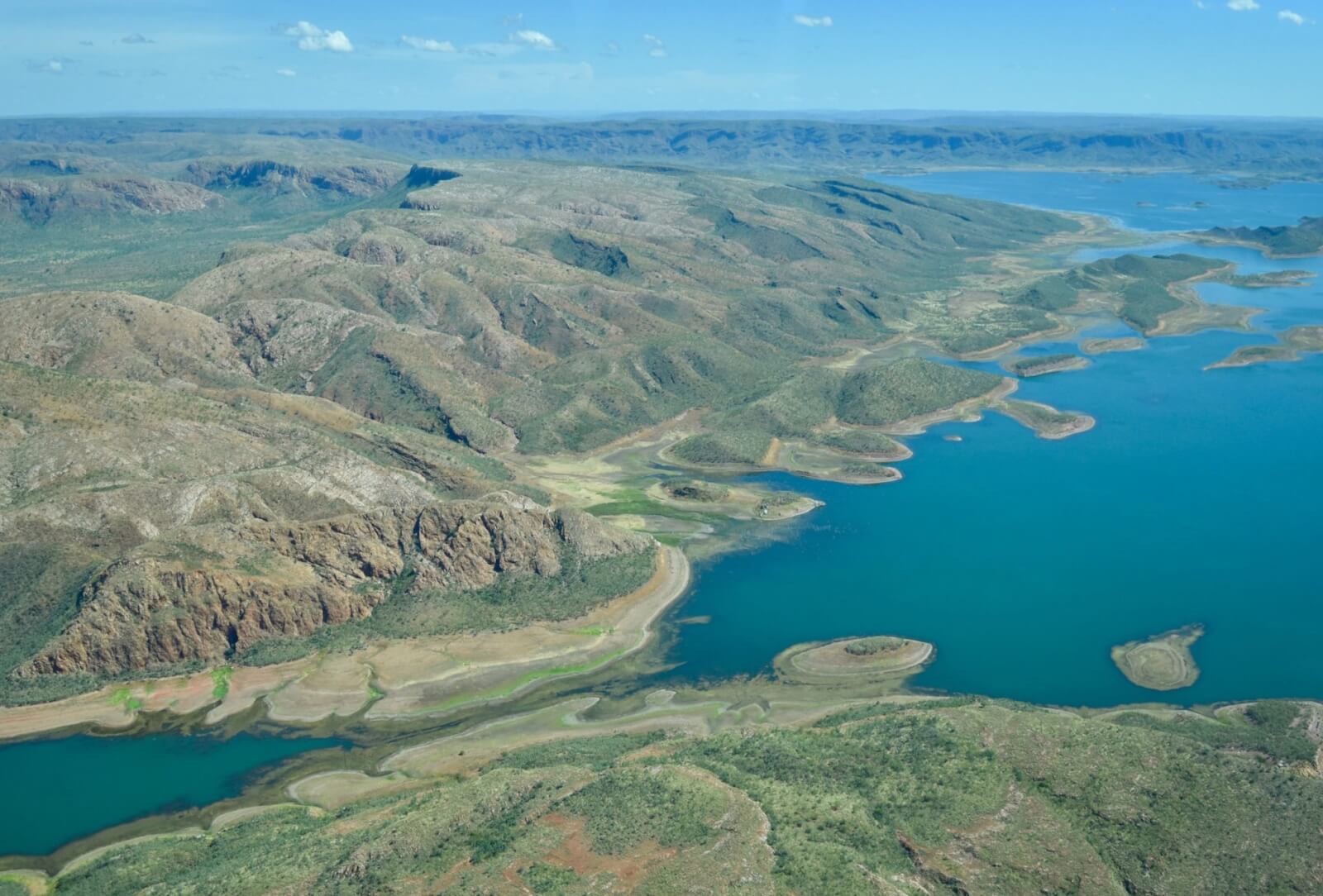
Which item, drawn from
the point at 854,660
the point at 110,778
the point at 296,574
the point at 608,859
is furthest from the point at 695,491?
the point at 608,859

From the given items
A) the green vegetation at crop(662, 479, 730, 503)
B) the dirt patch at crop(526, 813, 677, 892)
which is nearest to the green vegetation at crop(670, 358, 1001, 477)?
the green vegetation at crop(662, 479, 730, 503)

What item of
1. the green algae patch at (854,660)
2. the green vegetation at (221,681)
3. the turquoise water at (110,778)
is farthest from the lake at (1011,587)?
the green vegetation at (221,681)

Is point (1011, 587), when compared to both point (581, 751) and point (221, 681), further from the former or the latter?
point (221, 681)

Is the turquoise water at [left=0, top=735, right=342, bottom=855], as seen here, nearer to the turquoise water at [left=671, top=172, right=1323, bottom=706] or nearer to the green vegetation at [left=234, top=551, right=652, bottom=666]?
the green vegetation at [left=234, top=551, right=652, bottom=666]

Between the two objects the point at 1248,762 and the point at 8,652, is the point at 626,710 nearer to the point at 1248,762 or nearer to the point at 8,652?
the point at 1248,762

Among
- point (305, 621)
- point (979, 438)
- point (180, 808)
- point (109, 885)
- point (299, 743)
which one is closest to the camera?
point (109, 885)

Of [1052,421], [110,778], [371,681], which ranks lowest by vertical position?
[110,778]

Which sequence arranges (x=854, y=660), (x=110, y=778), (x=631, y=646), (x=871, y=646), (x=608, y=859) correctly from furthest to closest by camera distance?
(x=631, y=646)
(x=871, y=646)
(x=854, y=660)
(x=110, y=778)
(x=608, y=859)

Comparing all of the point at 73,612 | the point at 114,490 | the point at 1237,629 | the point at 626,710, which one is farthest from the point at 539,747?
the point at 1237,629
